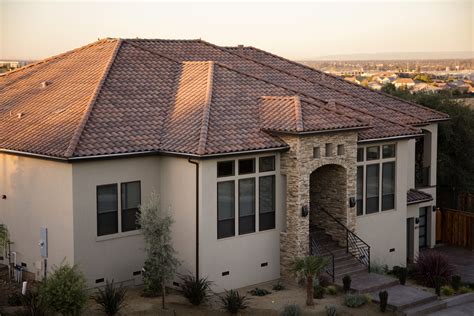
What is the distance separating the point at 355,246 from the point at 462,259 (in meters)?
6.64

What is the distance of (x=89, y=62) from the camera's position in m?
28.5

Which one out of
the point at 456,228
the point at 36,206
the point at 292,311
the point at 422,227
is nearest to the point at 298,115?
the point at 292,311

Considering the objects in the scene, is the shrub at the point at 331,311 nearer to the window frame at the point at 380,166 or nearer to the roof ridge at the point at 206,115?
the roof ridge at the point at 206,115

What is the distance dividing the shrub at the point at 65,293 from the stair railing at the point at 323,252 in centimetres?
880

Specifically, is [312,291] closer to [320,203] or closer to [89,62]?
[320,203]

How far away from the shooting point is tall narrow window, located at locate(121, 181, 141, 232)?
2322 centimetres

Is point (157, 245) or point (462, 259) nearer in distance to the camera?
point (157, 245)

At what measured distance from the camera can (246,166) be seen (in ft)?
77.9

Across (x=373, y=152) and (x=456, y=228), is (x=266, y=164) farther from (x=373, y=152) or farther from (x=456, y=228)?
(x=456, y=228)

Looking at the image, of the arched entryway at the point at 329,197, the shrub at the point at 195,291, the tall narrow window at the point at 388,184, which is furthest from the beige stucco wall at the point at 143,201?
the tall narrow window at the point at 388,184

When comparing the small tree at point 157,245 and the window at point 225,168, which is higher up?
the window at point 225,168

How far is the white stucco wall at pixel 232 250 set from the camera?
22688 millimetres

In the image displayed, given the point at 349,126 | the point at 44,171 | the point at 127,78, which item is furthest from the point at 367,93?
the point at 44,171

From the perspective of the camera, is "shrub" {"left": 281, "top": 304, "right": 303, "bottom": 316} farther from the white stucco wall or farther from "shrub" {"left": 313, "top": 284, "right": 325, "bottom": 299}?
the white stucco wall
